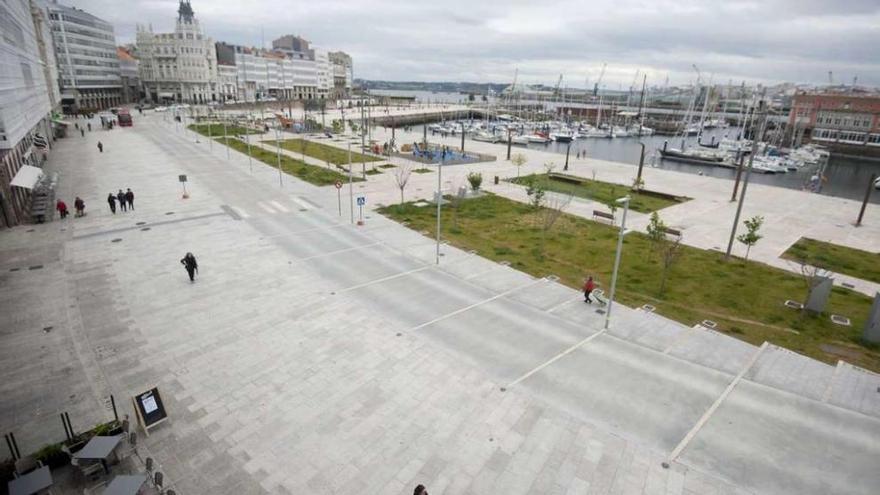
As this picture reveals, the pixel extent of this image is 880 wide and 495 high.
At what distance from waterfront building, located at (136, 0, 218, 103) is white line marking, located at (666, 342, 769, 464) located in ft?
579

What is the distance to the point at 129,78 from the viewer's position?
164 m

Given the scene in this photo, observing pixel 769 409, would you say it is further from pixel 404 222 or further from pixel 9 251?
pixel 9 251

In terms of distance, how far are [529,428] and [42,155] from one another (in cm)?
6475

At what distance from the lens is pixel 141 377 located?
1523cm

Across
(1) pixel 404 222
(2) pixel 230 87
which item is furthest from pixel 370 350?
(2) pixel 230 87

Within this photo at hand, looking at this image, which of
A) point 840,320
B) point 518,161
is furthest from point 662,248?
point 518,161

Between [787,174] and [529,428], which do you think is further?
[787,174]

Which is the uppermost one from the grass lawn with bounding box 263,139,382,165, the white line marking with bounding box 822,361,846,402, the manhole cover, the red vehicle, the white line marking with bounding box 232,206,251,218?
the red vehicle

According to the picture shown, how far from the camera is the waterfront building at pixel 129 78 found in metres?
160

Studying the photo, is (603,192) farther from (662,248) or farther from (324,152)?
(324,152)

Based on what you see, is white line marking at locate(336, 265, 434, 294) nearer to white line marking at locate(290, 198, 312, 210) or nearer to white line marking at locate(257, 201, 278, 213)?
white line marking at locate(290, 198, 312, 210)

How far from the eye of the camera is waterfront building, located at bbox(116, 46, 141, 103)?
160500 mm

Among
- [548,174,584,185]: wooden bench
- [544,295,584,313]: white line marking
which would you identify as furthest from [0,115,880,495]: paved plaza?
[548,174,584,185]: wooden bench

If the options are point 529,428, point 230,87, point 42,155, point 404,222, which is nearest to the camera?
point 529,428
